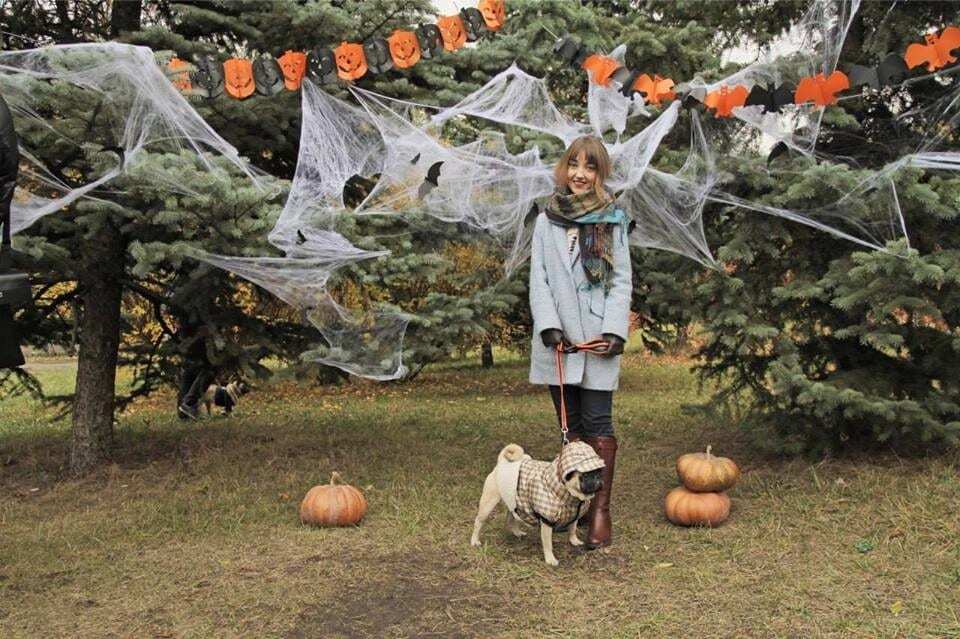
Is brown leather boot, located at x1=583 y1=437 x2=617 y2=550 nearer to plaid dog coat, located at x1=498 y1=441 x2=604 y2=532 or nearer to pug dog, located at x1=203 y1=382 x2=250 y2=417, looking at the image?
plaid dog coat, located at x1=498 y1=441 x2=604 y2=532

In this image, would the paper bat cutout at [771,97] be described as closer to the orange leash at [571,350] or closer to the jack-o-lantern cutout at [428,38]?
the orange leash at [571,350]

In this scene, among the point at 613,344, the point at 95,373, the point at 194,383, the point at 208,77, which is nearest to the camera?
the point at 613,344

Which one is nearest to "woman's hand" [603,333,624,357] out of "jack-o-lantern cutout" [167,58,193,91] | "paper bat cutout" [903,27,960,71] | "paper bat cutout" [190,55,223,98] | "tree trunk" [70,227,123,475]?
"paper bat cutout" [903,27,960,71]

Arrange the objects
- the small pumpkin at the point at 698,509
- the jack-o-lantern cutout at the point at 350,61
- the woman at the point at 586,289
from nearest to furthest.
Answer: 1. the woman at the point at 586,289
2. the small pumpkin at the point at 698,509
3. the jack-o-lantern cutout at the point at 350,61

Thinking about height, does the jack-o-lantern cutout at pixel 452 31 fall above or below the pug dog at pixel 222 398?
above

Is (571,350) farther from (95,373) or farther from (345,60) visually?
(95,373)

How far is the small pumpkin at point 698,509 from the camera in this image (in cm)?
462

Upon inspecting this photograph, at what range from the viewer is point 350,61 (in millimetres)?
5121

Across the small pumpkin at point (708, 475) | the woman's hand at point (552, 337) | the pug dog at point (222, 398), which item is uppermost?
the woman's hand at point (552, 337)

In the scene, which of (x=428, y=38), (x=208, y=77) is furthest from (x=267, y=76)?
(x=428, y=38)

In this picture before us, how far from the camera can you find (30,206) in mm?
4656

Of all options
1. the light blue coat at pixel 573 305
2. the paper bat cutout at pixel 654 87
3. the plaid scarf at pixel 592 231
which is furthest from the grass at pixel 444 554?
the paper bat cutout at pixel 654 87

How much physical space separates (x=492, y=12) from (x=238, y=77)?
1.66 meters

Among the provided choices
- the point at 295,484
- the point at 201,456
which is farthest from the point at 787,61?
the point at 201,456
